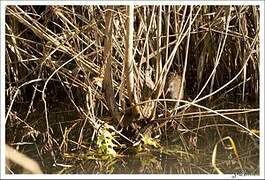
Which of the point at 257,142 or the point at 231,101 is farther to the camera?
the point at 231,101

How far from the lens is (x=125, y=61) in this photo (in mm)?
1598

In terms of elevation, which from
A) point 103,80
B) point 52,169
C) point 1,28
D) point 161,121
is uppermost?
point 1,28

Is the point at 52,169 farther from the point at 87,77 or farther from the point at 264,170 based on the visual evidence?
the point at 264,170

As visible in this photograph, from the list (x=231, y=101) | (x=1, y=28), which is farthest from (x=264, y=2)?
(x=1, y=28)

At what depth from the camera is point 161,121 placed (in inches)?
69.1

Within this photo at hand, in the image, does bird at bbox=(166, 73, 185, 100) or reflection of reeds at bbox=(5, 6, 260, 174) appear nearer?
reflection of reeds at bbox=(5, 6, 260, 174)

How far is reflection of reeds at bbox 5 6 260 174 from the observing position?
1660mm

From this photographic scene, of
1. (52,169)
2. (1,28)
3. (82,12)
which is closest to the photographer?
(1,28)

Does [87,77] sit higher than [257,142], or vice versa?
[87,77]

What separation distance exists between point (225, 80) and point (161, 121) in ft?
2.02

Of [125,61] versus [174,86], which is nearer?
[125,61]

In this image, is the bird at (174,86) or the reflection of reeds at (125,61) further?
the bird at (174,86)

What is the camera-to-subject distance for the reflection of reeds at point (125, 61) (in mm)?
1660

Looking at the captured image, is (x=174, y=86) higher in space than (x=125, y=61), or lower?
lower
